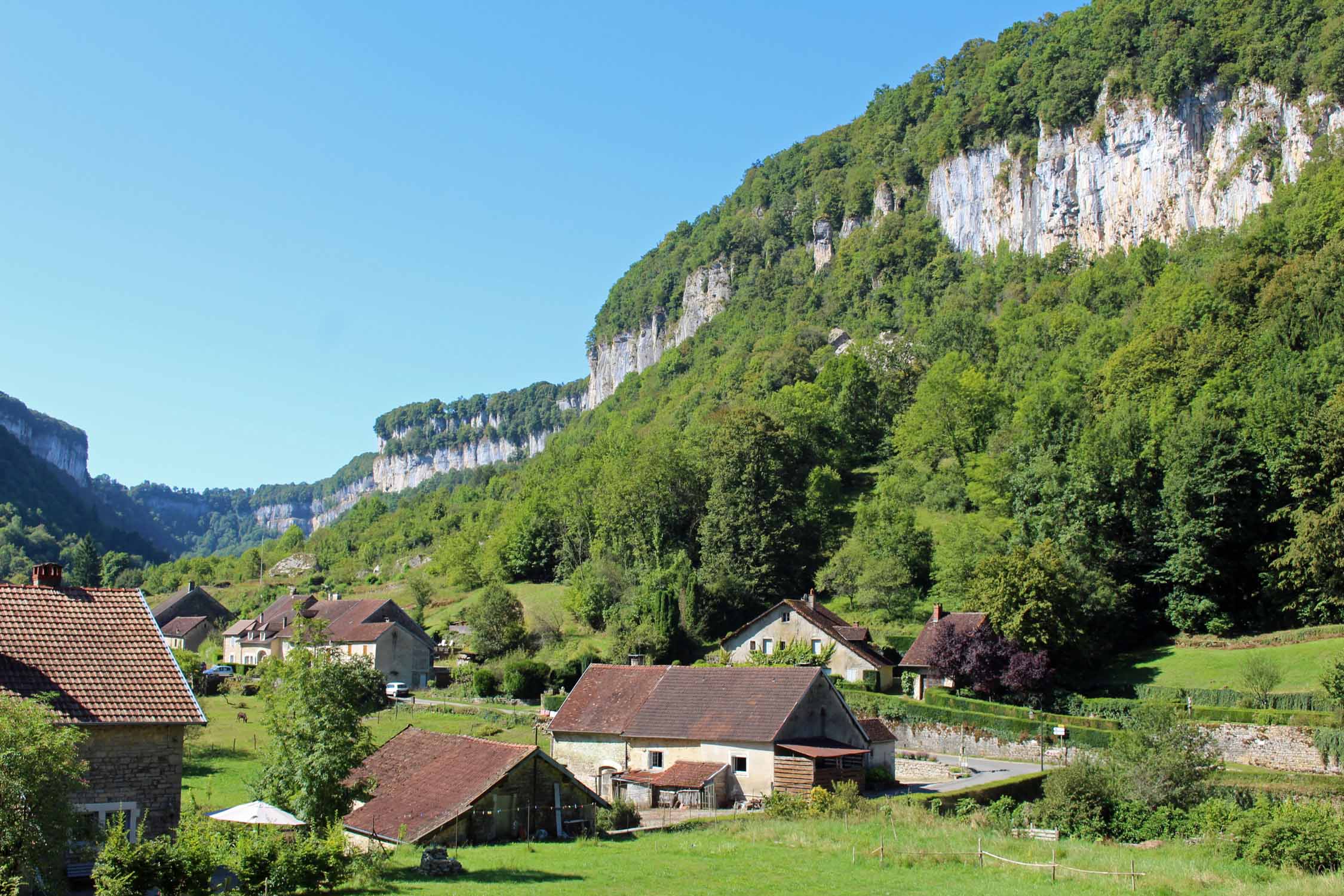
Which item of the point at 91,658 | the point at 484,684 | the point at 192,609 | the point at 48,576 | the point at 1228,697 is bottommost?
the point at 484,684

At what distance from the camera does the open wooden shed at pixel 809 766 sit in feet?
Result: 107

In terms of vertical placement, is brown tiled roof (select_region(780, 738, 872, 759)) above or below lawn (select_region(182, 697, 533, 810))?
above

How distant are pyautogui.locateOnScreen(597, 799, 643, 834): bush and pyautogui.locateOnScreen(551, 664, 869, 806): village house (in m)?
3.65

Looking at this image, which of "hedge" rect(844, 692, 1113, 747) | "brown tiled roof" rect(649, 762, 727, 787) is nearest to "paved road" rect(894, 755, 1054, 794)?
"hedge" rect(844, 692, 1113, 747)

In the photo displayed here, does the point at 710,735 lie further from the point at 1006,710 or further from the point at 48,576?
the point at 48,576

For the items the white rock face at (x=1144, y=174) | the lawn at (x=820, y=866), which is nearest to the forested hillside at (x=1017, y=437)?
the white rock face at (x=1144, y=174)

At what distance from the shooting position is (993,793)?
3228 cm

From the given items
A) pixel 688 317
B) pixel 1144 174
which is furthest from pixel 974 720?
pixel 688 317

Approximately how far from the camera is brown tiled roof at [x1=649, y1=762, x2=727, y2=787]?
3300cm

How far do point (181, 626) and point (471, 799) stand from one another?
7134cm

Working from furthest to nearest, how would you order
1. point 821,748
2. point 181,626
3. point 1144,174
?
point 1144,174
point 181,626
point 821,748

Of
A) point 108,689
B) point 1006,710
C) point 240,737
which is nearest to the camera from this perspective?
point 108,689

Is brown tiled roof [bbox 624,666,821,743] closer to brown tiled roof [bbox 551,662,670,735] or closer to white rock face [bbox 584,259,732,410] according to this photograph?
brown tiled roof [bbox 551,662,670,735]

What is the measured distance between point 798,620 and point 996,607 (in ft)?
37.9
